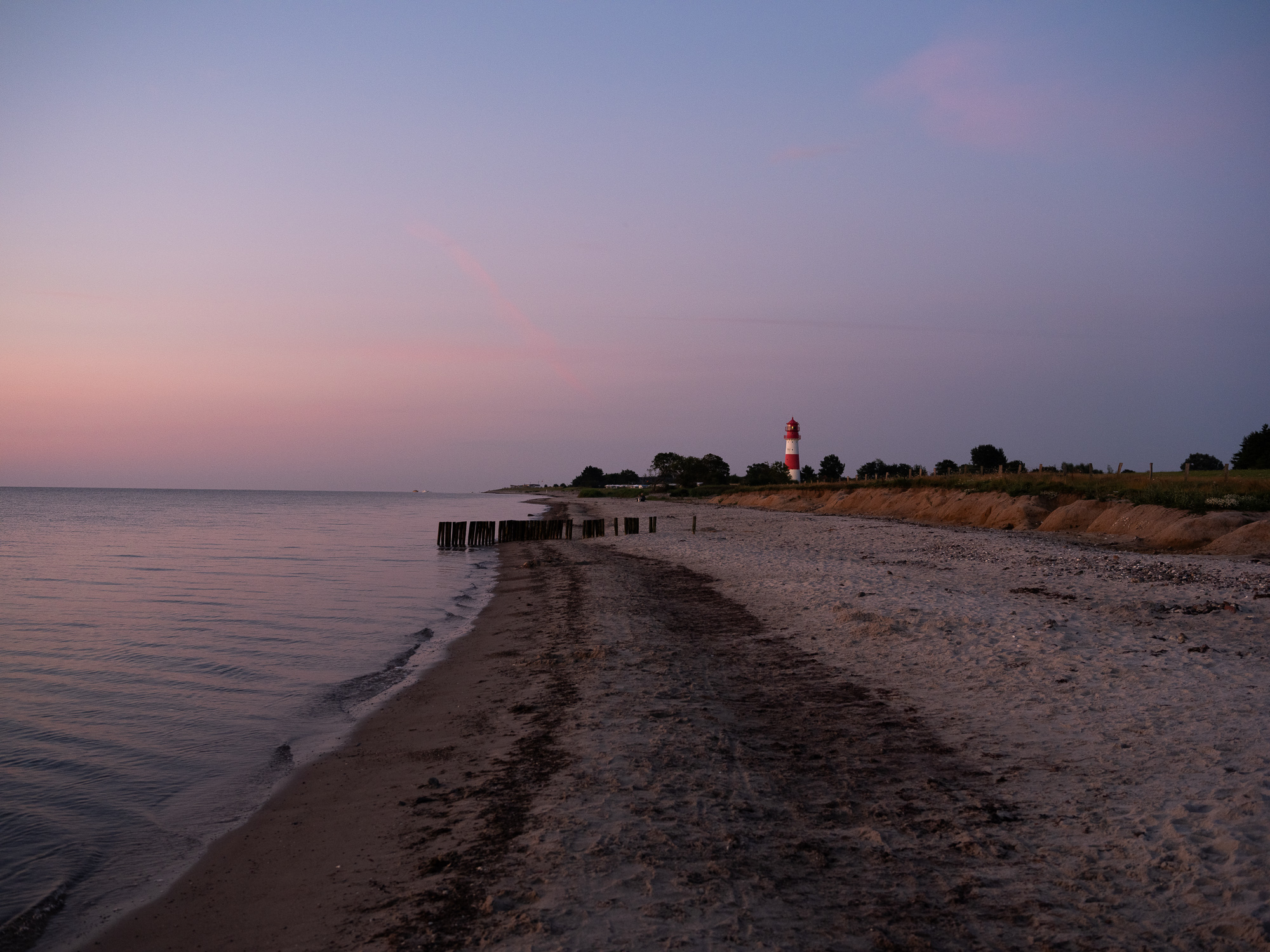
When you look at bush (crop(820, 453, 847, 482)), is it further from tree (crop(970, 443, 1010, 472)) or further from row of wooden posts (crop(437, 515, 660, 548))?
row of wooden posts (crop(437, 515, 660, 548))

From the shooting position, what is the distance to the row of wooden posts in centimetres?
3350

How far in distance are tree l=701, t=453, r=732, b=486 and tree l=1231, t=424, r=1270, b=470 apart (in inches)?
2771

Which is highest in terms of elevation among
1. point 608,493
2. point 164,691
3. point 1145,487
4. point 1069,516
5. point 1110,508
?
point 1145,487

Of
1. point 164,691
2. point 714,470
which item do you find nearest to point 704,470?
point 714,470

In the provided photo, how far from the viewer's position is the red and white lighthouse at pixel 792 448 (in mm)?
86062

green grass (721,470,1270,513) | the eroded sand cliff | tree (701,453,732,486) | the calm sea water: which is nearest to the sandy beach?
the calm sea water

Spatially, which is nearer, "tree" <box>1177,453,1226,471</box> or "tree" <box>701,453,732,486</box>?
"tree" <box>1177,453,1226,471</box>

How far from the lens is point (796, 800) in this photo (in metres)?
5.33

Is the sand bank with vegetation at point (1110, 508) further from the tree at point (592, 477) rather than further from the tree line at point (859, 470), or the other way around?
the tree at point (592, 477)

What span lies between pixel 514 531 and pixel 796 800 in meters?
31.6

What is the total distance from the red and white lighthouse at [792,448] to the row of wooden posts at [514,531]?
52.9 meters

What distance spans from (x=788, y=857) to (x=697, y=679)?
439cm

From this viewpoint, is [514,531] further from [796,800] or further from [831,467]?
[831,467]

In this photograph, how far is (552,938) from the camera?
3590mm
